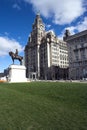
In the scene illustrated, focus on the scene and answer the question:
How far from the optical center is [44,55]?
145375mm

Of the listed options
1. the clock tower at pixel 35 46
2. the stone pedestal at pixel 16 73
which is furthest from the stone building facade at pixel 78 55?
the stone pedestal at pixel 16 73

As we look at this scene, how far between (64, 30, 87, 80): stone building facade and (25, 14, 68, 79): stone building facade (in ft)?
106

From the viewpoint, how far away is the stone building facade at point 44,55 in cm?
13938

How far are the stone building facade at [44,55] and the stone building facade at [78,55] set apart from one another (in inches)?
1266

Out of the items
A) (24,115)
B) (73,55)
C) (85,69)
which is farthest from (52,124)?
(73,55)

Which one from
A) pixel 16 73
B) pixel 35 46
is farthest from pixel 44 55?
pixel 16 73

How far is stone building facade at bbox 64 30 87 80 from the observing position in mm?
99062

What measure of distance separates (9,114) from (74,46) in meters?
101

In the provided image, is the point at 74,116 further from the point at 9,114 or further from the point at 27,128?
the point at 9,114

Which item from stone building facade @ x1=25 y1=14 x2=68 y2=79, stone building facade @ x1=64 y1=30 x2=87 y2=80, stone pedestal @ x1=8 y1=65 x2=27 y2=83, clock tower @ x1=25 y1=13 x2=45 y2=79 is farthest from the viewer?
clock tower @ x1=25 y1=13 x2=45 y2=79

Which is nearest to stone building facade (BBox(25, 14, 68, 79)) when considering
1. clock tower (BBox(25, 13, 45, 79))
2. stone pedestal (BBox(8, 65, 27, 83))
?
clock tower (BBox(25, 13, 45, 79))

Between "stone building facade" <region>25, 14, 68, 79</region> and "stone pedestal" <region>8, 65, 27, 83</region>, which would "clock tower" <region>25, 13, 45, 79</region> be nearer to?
"stone building facade" <region>25, 14, 68, 79</region>

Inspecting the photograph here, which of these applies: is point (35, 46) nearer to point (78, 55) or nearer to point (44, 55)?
point (44, 55)

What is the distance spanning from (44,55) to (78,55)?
1857 inches
